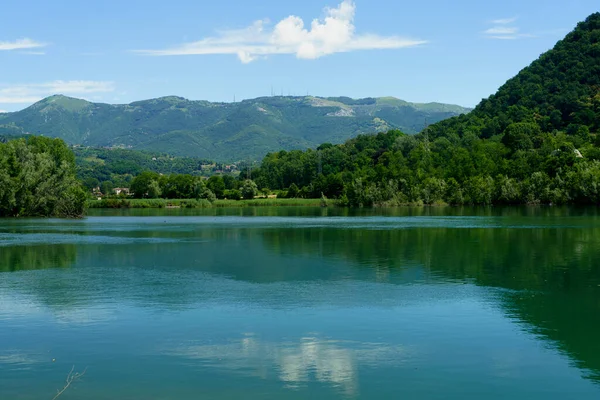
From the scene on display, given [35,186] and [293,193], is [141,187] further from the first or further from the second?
[35,186]

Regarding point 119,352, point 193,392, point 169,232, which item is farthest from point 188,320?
point 169,232

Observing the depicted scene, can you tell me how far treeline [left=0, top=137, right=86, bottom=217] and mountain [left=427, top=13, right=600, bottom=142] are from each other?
106702 millimetres

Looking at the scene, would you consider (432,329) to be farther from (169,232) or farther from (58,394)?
(169,232)

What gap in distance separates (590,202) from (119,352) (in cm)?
11200

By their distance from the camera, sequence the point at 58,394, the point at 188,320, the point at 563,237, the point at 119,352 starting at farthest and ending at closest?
the point at 563,237
the point at 188,320
the point at 119,352
the point at 58,394

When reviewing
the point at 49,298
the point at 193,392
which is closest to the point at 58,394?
the point at 193,392

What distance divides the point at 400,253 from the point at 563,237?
1697 centimetres

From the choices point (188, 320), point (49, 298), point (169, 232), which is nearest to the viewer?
point (188, 320)

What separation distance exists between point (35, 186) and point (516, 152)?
98.7 metres

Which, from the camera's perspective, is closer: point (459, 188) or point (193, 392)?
point (193, 392)

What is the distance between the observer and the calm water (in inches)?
639

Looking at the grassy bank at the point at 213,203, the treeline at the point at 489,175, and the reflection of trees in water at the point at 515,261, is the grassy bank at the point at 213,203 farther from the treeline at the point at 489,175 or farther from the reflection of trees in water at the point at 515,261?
the reflection of trees in water at the point at 515,261

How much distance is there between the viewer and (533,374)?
1683cm

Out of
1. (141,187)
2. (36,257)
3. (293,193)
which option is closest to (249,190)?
(293,193)
